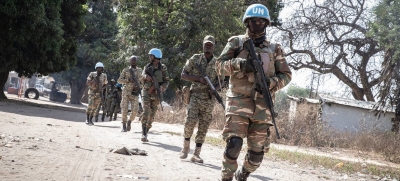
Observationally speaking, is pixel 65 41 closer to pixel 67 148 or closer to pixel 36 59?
pixel 36 59

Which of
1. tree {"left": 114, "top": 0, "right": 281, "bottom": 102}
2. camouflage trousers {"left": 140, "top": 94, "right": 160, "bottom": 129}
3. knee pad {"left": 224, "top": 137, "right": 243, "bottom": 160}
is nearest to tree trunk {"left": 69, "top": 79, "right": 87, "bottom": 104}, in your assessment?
tree {"left": 114, "top": 0, "right": 281, "bottom": 102}

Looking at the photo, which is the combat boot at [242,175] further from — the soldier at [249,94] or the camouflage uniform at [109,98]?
the camouflage uniform at [109,98]

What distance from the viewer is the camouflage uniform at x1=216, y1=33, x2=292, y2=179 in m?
4.66

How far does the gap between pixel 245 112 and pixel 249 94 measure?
0.19m

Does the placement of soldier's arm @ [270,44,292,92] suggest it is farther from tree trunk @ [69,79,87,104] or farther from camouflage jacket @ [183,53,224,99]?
tree trunk @ [69,79,87,104]

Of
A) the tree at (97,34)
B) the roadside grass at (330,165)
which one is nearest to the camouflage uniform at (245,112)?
the roadside grass at (330,165)

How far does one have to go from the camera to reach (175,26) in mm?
23594

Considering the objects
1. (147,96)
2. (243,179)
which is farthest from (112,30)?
(243,179)

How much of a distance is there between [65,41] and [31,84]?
51.2 m

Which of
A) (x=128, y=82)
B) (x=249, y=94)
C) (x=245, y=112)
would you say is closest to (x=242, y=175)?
(x=245, y=112)

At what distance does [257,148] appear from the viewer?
475 cm

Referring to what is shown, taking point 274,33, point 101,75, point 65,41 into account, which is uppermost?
point 274,33

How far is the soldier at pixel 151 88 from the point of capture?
375 inches

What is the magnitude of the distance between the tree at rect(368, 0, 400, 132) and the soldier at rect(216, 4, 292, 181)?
13.6m
